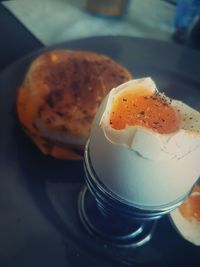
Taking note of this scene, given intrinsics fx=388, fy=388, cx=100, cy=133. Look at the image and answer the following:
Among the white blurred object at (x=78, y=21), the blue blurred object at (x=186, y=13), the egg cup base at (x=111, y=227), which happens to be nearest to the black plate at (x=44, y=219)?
the egg cup base at (x=111, y=227)

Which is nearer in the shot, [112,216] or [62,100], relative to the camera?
[112,216]

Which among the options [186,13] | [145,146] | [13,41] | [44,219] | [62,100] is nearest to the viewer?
[145,146]

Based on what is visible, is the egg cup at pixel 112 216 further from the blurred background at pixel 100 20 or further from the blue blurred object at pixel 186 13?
the blue blurred object at pixel 186 13

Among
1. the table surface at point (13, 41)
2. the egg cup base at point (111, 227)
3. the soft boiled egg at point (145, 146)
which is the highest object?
the soft boiled egg at point (145, 146)

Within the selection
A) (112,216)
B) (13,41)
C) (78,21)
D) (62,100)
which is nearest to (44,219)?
(112,216)

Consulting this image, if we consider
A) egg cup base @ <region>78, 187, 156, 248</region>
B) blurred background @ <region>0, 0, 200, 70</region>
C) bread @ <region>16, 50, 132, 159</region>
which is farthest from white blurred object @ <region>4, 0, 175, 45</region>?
egg cup base @ <region>78, 187, 156, 248</region>

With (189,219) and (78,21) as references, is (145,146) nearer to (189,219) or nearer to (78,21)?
A: (189,219)

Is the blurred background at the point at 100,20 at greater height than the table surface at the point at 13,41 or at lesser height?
greater
